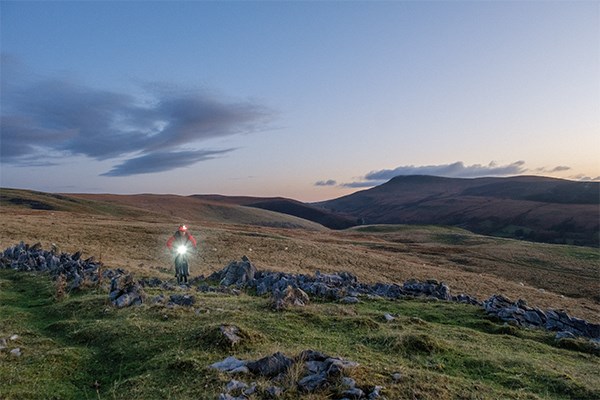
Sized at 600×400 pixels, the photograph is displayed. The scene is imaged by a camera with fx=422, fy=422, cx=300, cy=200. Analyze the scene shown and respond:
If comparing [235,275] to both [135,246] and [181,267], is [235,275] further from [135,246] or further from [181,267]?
[135,246]

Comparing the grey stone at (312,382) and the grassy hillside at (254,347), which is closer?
the grey stone at (312,382)

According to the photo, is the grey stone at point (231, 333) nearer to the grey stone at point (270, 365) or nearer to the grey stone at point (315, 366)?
the grey stone at point (270, 365)

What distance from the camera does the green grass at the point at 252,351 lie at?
8.09 meters

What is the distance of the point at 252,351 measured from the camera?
383 inches

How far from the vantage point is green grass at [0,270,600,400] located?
809 centimetres

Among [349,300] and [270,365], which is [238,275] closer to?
[349,300]

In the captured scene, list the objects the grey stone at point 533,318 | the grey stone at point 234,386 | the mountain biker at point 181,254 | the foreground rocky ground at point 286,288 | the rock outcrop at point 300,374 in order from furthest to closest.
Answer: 1. the mountain biker at point 181,254
2. the grey stone at point 533,318
3. the foreground rocky ground at point 286,288
4. the grey stone at point 234,386
5. the rock outcrop at point 300,374

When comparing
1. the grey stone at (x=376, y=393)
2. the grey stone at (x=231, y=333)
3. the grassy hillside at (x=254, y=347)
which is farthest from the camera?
the grey stone at (x=231, y=333)

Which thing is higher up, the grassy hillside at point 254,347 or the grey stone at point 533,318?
the grassy hillside at point 254,347

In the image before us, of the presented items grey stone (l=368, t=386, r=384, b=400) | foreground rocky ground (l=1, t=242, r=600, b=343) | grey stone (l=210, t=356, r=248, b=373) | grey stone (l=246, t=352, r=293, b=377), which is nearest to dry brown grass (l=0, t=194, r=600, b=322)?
foreground rocky ground (l=1, t=242, r=600, b=343)

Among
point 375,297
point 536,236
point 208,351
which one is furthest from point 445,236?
point 208,351

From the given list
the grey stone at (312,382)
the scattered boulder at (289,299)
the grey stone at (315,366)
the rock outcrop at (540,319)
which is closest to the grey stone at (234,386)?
the grey stone at (312,382)

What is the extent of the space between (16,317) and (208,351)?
8.19m

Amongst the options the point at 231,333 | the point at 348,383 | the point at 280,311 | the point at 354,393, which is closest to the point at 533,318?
the point at 280,311
